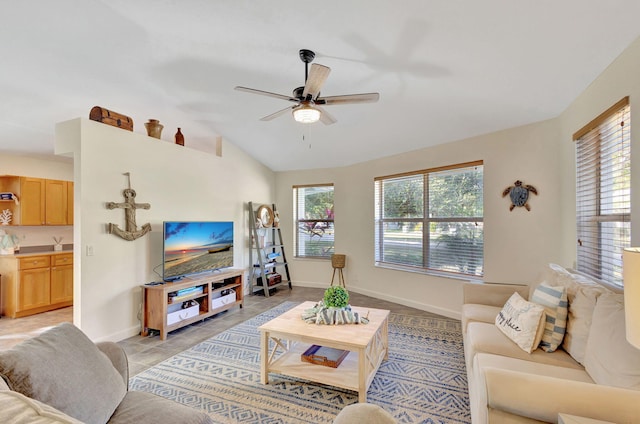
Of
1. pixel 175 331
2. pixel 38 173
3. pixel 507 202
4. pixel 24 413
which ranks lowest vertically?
pixel 175 331

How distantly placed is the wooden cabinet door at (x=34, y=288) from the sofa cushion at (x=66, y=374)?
3.93 metres

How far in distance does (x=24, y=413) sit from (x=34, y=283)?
4934 millimetres

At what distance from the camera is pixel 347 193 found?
5488 mm

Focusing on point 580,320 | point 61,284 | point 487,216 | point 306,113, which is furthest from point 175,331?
point 487,216

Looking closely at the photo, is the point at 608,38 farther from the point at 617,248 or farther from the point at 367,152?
the point at 367,152

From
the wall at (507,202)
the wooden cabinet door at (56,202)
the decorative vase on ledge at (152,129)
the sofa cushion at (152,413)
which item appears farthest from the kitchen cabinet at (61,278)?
the wall at (507,202)

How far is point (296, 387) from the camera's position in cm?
238

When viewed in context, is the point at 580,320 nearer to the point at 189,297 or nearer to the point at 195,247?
the point at 189,297

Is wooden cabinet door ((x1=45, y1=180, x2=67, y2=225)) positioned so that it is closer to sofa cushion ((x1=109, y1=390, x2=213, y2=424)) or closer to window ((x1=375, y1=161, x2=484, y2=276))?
sofa cushion ((x1=109, y1=390, x2=213, y2=424))

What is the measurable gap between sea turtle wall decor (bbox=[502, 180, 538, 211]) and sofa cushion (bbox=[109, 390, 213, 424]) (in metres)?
3.58

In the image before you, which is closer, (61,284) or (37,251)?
(61,284)

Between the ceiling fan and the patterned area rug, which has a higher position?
the ceiling fan

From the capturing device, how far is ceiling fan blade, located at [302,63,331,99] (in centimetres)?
202

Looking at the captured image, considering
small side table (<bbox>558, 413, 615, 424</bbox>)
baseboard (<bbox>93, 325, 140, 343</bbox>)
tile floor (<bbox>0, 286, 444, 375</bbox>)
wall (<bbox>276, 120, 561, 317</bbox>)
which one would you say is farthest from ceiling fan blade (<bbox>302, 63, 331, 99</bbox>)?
baseboard (<bbox>93, 325, 140, 343</bbox>)
